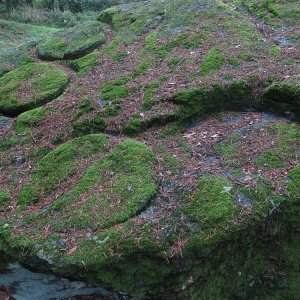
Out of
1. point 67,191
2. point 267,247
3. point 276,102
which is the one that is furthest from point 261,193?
point 67,191

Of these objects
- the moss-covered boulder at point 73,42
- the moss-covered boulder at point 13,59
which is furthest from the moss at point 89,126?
the moss-covered boulder at point 13,59

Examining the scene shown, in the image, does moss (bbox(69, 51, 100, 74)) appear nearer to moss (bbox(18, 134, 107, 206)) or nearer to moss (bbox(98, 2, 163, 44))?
moss (bbox(98, 2, 163, 44))

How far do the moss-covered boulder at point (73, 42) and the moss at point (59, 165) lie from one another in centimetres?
379

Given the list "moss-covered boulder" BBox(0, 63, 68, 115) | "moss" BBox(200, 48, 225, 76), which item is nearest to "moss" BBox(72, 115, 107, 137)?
"moss-covered boulder" BBox(0, 63, 68, 115)

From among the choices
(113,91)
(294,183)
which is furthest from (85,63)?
(294,183)

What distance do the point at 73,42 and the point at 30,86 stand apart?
2272 millimetres

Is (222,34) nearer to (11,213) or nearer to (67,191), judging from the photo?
(67,191)

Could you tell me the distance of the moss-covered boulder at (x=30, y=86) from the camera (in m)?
7.43

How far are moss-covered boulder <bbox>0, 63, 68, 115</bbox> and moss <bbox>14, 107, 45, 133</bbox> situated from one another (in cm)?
41

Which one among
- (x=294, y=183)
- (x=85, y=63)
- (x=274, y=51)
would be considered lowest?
(x=294, y=183)

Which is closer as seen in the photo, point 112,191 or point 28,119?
point 112,191

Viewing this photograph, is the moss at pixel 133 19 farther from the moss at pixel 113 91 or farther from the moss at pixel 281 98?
the moss at pixel 281 98

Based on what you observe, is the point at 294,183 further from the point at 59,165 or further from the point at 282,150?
the point at 59,165

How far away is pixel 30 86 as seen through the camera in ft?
25.9
